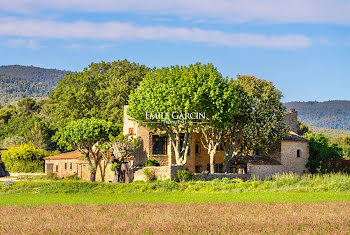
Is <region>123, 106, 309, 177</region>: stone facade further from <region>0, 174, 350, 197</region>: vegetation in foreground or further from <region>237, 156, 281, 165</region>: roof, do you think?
<region>0, 174, 350, 197</region>: vegetation in foreground

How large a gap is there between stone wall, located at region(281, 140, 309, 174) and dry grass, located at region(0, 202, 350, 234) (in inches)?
1074

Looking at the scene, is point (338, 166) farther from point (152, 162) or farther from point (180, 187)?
point (180, 187)

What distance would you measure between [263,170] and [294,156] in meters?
4.26

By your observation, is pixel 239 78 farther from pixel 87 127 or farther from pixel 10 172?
pixel 10 172

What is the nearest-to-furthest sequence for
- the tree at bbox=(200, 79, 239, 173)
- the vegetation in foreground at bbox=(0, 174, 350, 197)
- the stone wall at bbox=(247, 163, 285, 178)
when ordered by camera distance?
the vegetation in foreground at bbox=(0, 174, 350, 197) → the tree at bbox=(200, 79, 239, 173) → the stone wall at bbox=(247, 163, 285, 178)

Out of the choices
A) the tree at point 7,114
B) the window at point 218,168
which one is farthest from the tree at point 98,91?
the tree at point 7,114

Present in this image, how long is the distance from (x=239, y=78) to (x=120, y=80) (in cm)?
2022

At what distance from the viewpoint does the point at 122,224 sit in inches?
663

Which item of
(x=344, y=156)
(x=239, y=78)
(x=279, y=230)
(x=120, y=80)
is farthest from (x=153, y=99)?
(x=279, y=230)

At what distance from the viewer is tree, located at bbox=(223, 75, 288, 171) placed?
4822 centimetres

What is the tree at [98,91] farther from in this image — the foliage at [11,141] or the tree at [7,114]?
the tree at [7,114]

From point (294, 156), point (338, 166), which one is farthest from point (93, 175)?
point (338, 166)

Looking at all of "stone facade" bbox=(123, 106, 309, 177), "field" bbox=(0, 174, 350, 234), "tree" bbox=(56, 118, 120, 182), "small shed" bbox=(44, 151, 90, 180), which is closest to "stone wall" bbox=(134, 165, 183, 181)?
"stone facade" bbox=(123, 106, 309, 177)

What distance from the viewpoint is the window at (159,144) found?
49.7m
